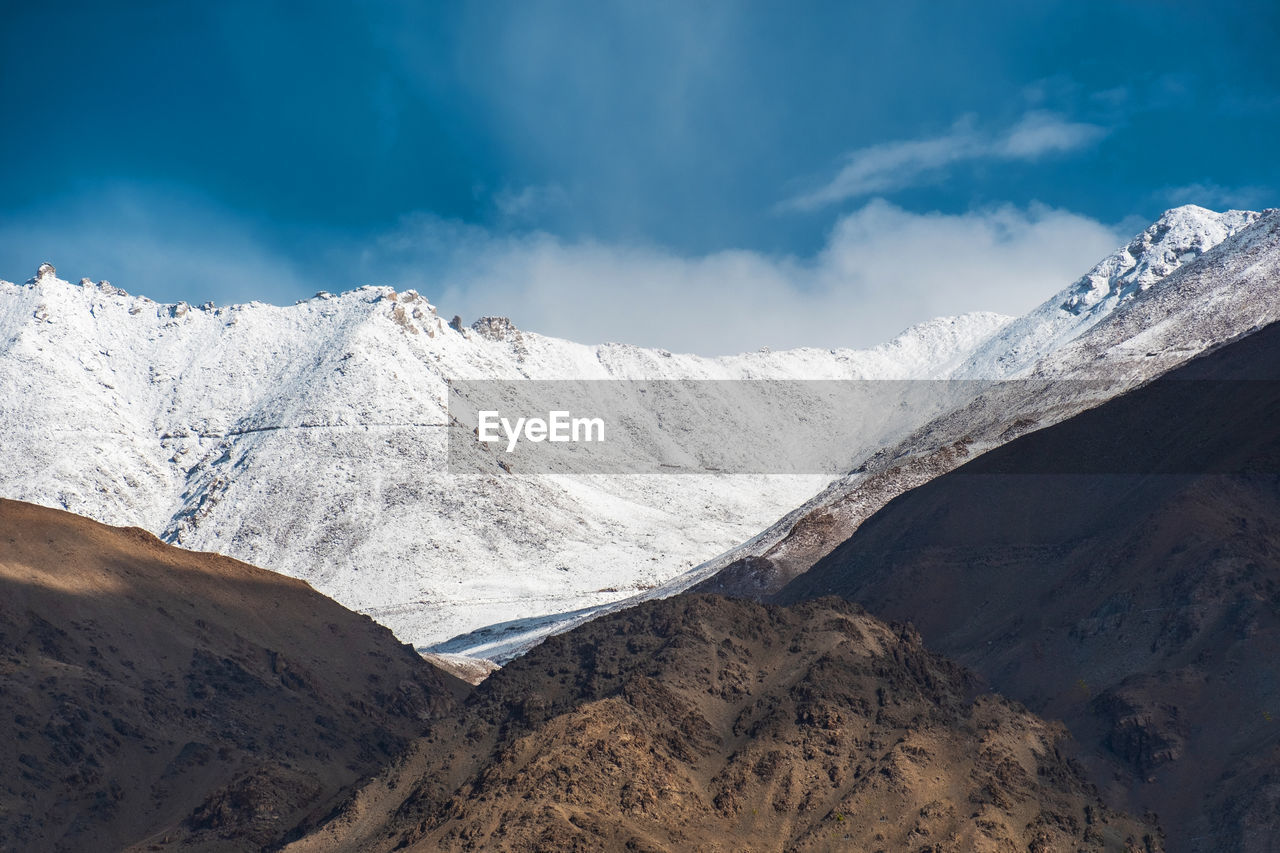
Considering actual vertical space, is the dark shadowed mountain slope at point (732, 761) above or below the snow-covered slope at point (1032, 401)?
below

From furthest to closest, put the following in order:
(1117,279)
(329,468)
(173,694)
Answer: (1117,279) < (329,468) < (173,694)

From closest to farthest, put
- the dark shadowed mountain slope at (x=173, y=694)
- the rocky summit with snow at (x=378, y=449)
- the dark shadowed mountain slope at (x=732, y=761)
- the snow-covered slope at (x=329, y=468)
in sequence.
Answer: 1. the dark shadowed mountain slope at (x=732, y=761)
2. the dark shadowed mountain slope at (x=173, y=694)
3. the rocky summit with snow at (x=378, y=449)
4. the snow-covered slope at (x=329, y=468)

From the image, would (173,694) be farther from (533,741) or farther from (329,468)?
(329,468)

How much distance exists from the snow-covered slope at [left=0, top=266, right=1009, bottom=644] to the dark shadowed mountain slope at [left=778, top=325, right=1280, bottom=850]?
46025 millimetres

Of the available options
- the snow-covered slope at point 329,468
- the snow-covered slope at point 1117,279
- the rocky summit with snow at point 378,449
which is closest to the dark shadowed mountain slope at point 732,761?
the rocky summit with snow at point 378,449

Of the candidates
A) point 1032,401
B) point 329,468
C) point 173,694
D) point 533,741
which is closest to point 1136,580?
point 533,741

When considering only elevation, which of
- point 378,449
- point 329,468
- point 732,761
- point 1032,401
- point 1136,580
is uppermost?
point 378,449

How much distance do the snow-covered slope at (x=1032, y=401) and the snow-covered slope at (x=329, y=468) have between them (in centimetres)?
1816

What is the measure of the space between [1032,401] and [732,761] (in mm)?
72202

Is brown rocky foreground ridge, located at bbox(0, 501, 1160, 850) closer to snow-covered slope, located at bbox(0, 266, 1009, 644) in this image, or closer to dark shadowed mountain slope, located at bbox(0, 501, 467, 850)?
dark shadowed mountain slope, located at bbox(0, 501, 467, 850)

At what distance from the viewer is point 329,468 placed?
13712 cm

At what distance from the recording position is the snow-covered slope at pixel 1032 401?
278ft

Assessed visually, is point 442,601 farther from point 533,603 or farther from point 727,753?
point 727,753

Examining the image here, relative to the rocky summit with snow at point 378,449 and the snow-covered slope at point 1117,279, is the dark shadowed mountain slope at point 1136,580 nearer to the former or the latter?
the rocky summit with snow at point 378,449
